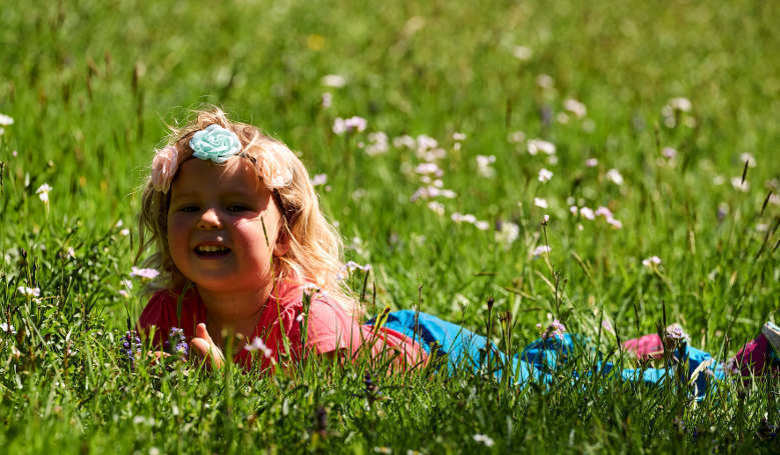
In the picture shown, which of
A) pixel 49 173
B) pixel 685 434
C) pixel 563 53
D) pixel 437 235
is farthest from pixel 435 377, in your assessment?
pixel 563 53

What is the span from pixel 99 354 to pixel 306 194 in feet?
3.08

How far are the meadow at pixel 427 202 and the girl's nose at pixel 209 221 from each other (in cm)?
35

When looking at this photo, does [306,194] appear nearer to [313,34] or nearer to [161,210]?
[161,210]

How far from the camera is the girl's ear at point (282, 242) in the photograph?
312cm

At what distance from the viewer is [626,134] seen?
6.36 m

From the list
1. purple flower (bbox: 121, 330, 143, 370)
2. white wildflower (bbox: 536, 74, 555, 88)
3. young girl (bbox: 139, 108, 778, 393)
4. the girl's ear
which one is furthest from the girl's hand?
white wildflower (bbox: 536, 74, 555, 88)

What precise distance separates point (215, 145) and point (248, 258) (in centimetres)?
38

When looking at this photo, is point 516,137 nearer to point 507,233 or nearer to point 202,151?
point 507,233

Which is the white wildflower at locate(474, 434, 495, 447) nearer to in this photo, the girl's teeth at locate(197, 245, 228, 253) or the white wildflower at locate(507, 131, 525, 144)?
the girl's teeth at locate(197, 245, 228, 253)

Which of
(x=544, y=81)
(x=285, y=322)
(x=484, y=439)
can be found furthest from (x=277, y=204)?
(x=544, y=81)

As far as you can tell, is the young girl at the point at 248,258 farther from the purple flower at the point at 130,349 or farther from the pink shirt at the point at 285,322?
the purple flower at the point at 130,349

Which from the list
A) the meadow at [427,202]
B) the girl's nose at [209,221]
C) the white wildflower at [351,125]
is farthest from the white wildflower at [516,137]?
the girl's nose at [209,221]

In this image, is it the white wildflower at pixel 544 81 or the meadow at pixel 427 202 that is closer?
the meadow at pixel 427 202

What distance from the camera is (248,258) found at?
283 cm
